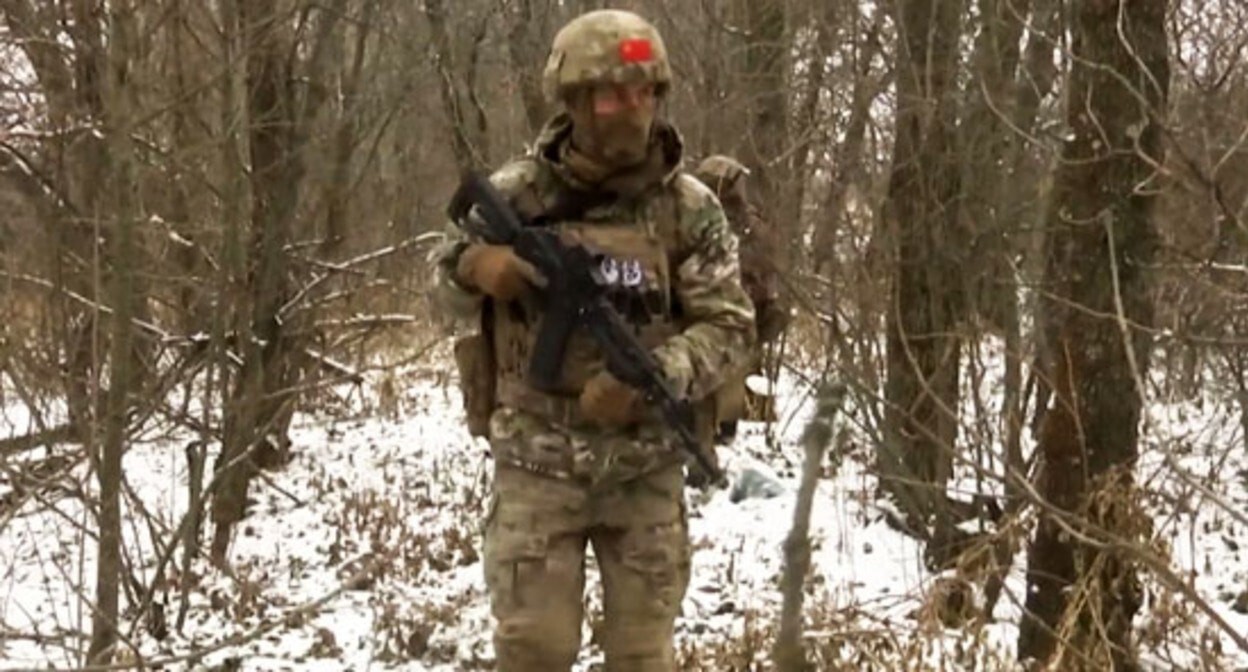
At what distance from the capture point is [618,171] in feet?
10.6

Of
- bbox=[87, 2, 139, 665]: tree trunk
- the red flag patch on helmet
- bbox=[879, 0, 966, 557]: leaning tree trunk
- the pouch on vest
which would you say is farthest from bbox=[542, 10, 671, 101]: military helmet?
bbox=[879, 0, 966, 557]: leaning tree trunk

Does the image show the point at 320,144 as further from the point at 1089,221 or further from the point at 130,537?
the point at 1089,221

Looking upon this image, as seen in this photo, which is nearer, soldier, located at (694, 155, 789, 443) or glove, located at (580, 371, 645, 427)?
glove, located at (580, 371, 645, 427)

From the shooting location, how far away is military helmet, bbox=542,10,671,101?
10.2 ft

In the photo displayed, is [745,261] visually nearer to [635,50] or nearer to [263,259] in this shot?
[635,50]

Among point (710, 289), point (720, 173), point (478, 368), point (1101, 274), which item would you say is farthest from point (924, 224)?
point (478, 368)

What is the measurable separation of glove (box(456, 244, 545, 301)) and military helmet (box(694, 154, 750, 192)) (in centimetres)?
69

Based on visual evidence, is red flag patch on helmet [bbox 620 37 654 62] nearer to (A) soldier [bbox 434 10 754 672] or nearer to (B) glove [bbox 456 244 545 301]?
(A) soldier [bbox 434 10 754 672]

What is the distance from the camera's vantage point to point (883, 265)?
623cm

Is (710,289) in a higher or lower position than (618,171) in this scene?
lower

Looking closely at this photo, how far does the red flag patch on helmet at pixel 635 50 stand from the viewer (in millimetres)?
3096

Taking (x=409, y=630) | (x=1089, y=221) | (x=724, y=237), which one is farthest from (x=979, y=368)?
(x=724, y=237)

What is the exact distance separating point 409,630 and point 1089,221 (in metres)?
2.95

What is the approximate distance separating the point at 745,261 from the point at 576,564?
85 centimetres
